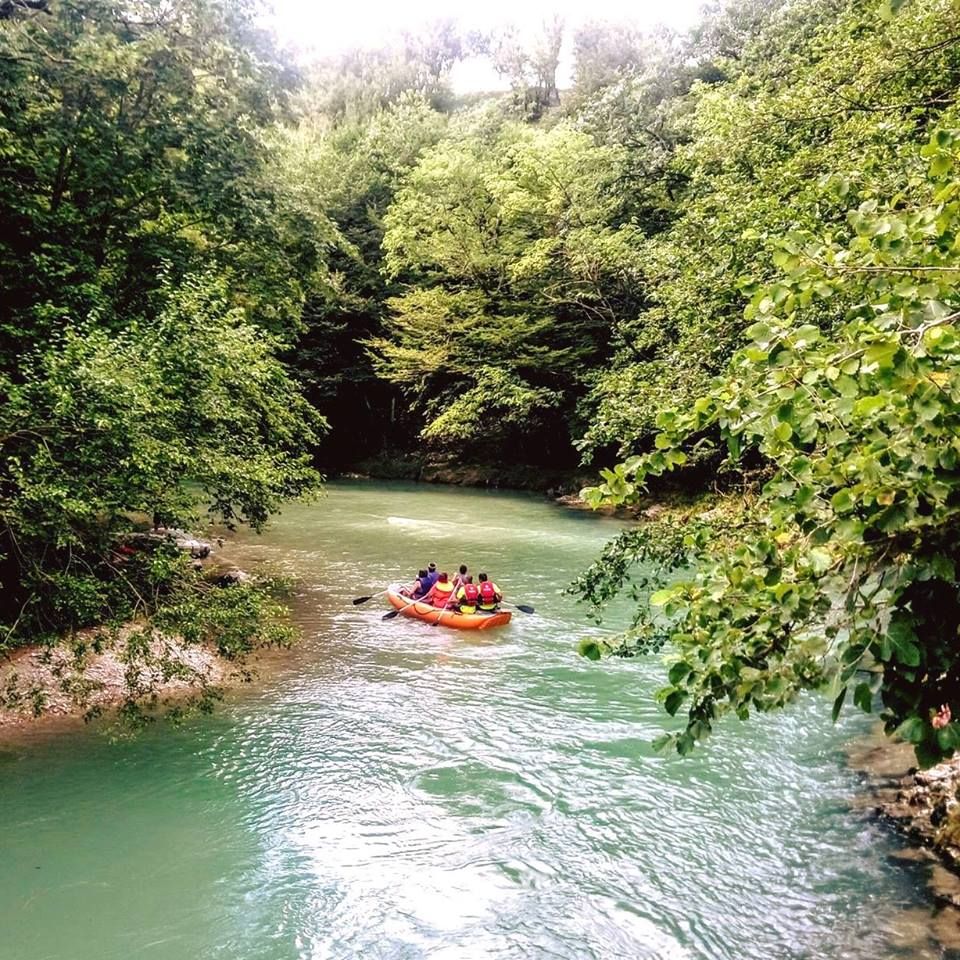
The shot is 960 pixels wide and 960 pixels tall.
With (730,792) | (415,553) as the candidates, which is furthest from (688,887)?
(415,553)

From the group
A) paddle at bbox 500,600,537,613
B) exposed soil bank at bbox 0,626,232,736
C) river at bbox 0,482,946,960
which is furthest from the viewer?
paddle at bbox 500,600,537,613

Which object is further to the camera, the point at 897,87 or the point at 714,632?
the point at 897,87

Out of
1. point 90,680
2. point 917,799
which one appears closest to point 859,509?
point 917,799

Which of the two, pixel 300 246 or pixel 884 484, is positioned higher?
pixel 300 246

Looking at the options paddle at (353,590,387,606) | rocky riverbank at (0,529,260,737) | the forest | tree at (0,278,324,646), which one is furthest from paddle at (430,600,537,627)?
tree at (0,278,324,646)

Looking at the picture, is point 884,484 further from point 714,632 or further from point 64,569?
point 64,569

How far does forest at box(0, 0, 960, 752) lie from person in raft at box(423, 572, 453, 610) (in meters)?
2.91

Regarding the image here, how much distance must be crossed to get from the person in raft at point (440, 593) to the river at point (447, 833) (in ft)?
7.08

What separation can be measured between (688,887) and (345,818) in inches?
123

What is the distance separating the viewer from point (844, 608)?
2.65 m

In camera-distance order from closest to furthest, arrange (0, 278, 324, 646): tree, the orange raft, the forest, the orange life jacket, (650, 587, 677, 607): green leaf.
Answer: the forest → (650, 587, 677, 607): green leaf → (0, 278, 324, 646): tree → the orange raft → the orange life jacket

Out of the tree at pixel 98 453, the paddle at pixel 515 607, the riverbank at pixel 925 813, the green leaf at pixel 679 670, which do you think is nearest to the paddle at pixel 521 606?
the paddle at pixel 515 607

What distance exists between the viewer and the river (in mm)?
5797

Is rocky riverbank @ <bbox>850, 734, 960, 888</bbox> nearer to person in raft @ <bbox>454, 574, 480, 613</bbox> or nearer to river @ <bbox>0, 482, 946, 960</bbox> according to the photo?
river @ <bbox>0, 482, 946, 960</bbox>
